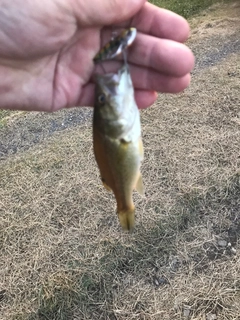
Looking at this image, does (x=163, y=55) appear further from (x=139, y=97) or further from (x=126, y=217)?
(x=126, y=217)

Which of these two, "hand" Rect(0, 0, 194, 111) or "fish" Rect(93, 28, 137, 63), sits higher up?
"fish" Rect(93, 28, 137, 63)

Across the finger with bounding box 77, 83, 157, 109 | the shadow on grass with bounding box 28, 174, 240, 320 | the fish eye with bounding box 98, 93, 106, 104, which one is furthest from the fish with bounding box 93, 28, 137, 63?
the shadow on grass with bounding box 28, 174, 240, 320

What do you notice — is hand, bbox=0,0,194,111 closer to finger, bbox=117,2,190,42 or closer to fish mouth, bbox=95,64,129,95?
finger, bbox=117,2,190,42

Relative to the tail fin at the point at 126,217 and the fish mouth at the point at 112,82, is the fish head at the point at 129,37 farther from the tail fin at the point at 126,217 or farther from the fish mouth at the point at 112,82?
the tail fin at the point at 126,217

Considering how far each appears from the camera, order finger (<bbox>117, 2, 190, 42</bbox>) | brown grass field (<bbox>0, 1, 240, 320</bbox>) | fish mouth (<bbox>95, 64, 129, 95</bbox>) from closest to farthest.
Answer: fish mouth (<bbox>95, 64, 129, 95</bbox>) < finger (<bbox>117, 2, 190, 42</bbox>) < brown grass field (<bbox>0, 1, 240, 320</bbox>)

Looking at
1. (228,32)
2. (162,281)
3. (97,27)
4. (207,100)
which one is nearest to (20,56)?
(97,27)

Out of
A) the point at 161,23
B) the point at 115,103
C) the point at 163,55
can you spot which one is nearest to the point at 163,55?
the point at 163,55
